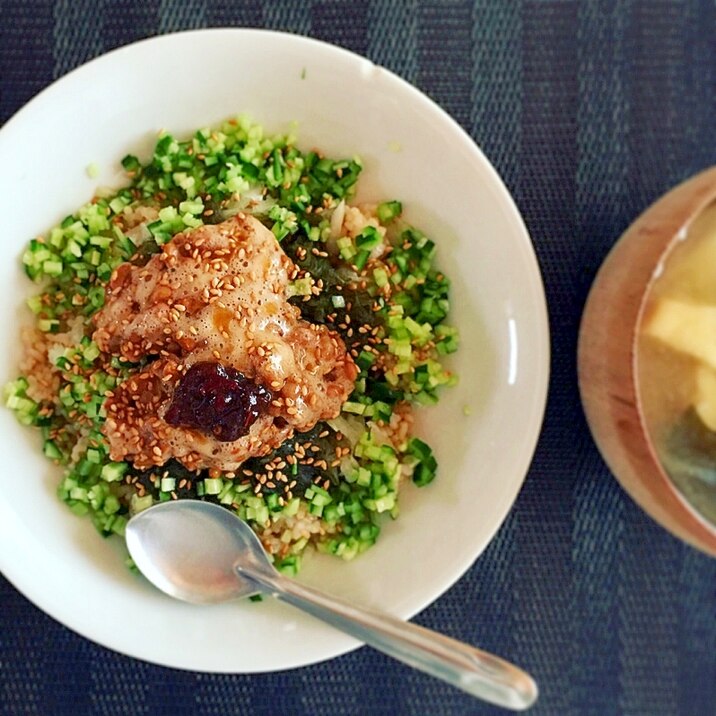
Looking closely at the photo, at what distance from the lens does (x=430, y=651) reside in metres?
1.46

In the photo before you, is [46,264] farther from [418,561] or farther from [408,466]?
[418,561]

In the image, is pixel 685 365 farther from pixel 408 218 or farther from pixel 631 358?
pixel 408 218

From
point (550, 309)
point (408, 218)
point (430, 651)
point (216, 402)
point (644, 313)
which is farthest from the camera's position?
point (550, 309)

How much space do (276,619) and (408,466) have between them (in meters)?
0.46

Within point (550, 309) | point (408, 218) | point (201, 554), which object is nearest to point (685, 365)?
point (550, 309)

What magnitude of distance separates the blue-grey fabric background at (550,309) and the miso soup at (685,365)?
0.29 m

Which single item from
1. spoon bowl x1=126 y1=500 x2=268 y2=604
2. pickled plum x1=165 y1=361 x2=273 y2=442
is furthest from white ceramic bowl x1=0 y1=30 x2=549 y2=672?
pickled plum x1=165 y1=361 x2=273 y2=442

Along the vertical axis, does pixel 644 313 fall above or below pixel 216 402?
above

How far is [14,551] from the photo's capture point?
1.79 meters

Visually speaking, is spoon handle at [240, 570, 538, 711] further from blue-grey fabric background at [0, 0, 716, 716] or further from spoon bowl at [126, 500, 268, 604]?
blue-grey fabric background at [0, 0, 716, 716]

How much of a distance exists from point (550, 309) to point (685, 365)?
39 centimetres

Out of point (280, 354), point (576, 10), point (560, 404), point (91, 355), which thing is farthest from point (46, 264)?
point (576, 10)

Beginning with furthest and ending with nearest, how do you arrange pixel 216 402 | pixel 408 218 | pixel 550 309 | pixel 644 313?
pixel 550 309 → pixel 408 218 → pixel 644 313 → pixel 216 402

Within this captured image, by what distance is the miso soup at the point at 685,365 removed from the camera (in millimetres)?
1790
